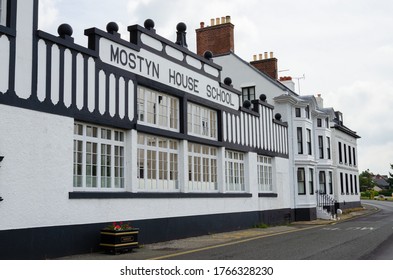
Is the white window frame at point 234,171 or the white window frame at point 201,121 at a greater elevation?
the white window frame at point 201,121

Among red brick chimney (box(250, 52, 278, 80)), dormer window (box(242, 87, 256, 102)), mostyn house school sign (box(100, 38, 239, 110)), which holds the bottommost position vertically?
mostyn house school sign (box(100, 38, 239, 110))

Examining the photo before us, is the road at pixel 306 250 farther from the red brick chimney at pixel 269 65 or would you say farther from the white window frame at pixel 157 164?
the red brick chimney at pixel 269 65

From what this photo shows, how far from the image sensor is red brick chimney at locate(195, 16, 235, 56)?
28.5m

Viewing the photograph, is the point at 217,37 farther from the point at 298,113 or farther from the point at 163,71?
the point at 163,71

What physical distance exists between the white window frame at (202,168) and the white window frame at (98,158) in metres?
4.06

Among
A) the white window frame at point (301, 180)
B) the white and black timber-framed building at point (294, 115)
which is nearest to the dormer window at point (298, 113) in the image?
the white and black timber-framed building at point (294, 115)

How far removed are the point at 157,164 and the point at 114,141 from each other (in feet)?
7.50

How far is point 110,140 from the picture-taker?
13602mm

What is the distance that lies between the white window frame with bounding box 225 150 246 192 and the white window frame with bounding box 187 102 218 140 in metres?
1.63

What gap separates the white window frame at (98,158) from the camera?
488 inches

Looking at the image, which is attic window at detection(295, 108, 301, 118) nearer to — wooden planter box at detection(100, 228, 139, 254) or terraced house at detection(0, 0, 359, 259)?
terraced house at detection(0, 0, 359, 259)

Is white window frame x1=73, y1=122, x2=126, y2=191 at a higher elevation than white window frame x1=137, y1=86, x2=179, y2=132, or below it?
below

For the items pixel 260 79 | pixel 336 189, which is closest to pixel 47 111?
pixel 260 79

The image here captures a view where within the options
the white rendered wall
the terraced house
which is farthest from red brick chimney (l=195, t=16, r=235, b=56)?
the white rendered wall
